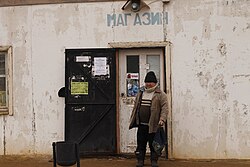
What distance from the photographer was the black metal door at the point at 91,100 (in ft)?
35.6

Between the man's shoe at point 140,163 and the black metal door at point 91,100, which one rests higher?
the black metal door at point 91,100

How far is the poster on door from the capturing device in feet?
36.2

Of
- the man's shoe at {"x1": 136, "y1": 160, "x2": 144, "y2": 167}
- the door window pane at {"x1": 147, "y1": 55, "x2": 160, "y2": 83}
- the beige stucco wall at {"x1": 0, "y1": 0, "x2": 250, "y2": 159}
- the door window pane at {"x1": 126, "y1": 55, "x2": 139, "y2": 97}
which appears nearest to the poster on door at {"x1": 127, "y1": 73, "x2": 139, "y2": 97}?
the door window pane at {"x1": 126, "y1": 55, "x2": 139, "y2": 97}

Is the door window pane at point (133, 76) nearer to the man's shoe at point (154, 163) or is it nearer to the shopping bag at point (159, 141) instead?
the shopping bag at point (159, 141)

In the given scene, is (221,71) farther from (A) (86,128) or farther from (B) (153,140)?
(A) (86,128)

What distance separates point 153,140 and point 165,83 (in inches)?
61.8

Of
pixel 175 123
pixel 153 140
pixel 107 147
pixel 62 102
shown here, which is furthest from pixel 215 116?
pixel 62 102

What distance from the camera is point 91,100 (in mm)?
10906

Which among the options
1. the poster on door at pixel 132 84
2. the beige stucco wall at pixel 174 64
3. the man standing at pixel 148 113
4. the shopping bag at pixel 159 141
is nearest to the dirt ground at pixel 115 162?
the beige stucco wall at pixel 174 64

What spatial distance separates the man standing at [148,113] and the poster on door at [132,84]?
1.17 m

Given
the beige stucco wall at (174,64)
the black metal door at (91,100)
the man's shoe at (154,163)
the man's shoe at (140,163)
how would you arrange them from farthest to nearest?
the black metal door at (91,100)
the beige stucco wall at (174,64)
the man's shoe at (140,163)
the man's shoe at (154,163)

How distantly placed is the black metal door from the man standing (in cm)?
107

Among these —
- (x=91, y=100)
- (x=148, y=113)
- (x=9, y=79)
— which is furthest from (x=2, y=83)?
(x=148, y=113)

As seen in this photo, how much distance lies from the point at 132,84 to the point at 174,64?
1008 mm
